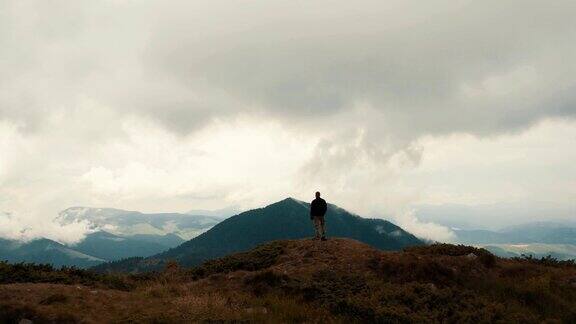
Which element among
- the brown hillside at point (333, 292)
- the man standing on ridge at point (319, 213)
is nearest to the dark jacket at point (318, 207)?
the man standing on ridge at point (319, 213)

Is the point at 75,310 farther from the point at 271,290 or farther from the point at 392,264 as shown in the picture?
the point at 392,264

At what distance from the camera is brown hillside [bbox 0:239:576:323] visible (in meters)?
16.1

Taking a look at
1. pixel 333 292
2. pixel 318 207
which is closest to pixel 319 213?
pixel 318 207

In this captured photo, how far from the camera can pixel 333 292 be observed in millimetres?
19391

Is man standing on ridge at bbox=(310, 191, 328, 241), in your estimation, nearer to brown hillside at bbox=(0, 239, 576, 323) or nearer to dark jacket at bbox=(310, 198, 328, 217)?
dark jacket at bbox=(310, 198, 328, 217)

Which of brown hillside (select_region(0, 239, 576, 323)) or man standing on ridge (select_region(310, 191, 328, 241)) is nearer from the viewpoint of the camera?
brown hillside (select_region(0, 239, 576, 323))

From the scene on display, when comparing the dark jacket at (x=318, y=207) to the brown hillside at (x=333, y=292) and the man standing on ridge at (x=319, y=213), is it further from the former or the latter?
the brown hillside at (x=333, y=292)

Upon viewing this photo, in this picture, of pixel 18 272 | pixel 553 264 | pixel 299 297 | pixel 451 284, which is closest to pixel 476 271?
pixel 451 284

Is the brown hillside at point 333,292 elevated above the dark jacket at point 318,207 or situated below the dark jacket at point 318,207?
below

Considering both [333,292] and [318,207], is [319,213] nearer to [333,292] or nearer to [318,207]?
[318,207]

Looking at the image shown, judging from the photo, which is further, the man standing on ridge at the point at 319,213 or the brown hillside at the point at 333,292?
the man standing on ridge at the point at 319,213

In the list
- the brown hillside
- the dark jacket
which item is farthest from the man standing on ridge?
the brown hillside

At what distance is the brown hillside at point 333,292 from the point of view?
16094 mm

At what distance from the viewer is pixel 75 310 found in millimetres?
15984
